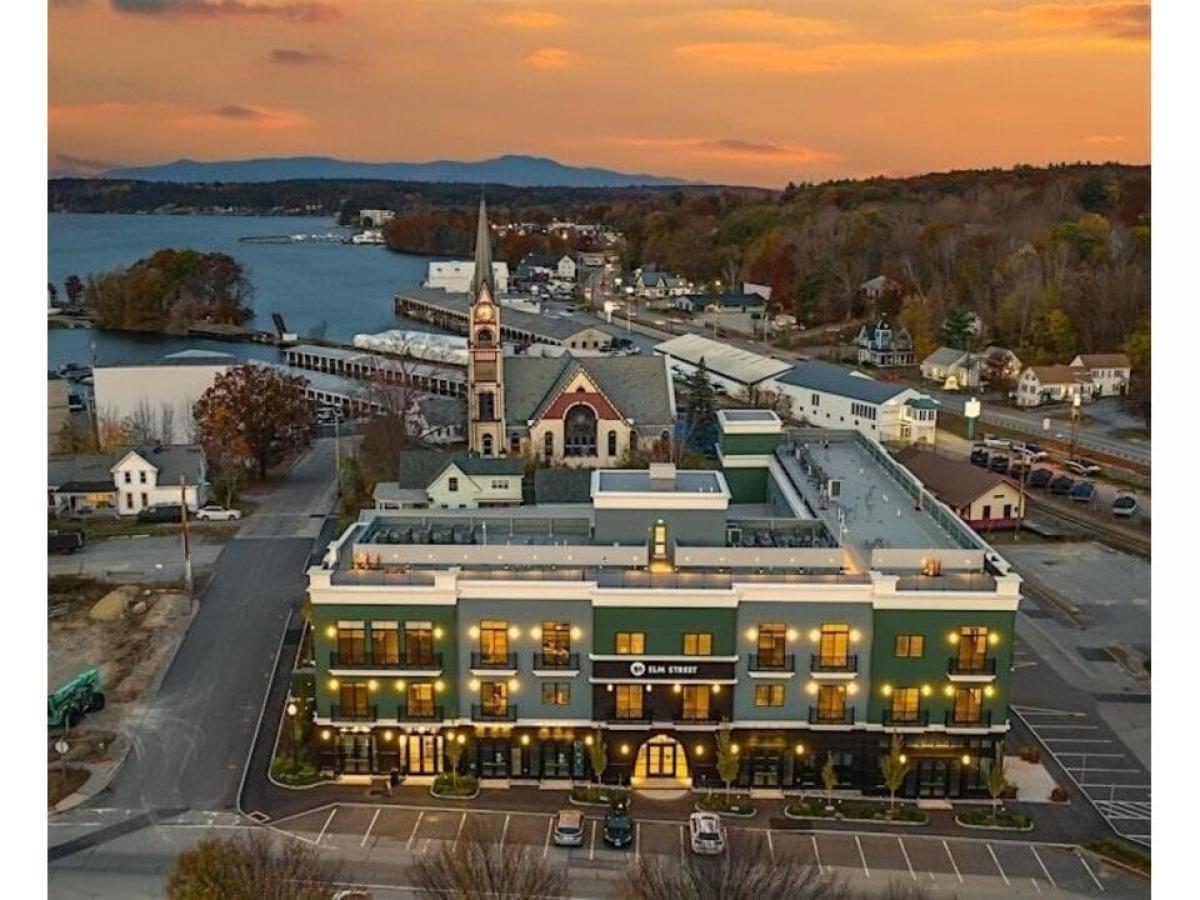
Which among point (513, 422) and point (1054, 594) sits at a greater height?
point (513, 422)

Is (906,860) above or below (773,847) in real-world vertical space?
below

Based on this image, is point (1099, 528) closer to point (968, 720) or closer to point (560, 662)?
point (968, 720)

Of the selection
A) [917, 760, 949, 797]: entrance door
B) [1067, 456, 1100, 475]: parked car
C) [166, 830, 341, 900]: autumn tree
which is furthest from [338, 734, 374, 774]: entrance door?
[1067, 456, 1100, 475]: parked car

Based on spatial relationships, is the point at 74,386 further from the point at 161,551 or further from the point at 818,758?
the point at 818,758

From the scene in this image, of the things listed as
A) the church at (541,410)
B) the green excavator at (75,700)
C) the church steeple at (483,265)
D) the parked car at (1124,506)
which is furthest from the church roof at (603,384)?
the green excavator at (75,700)

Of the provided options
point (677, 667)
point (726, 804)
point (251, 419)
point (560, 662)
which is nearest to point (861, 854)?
point (726, 804)

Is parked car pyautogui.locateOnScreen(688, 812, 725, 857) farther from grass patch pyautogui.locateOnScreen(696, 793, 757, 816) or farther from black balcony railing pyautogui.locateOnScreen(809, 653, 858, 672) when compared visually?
black balcony railing pyautogui.locateOnScreen(809, 653, 858, 672)

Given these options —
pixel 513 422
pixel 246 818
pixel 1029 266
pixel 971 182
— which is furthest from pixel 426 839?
pixel 971 182
